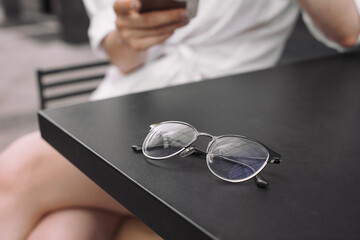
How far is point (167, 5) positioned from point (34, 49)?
3.62 m

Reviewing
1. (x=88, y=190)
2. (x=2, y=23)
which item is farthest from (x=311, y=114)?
(x=2, y=23)

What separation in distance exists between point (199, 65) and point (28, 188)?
474 mm

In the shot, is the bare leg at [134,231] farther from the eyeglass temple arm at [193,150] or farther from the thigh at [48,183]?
the eyeglass temple arm at [193,150]

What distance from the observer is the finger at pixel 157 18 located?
72 centimetres

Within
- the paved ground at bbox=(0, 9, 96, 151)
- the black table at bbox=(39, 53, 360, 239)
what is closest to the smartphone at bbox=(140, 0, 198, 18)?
the black table at bbox=(39, 53, 360, 239)

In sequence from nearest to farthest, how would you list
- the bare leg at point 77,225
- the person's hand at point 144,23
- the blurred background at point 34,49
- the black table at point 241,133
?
1. the black table at point 241,133
2. the bare leg at point 77,225
3. the person's hand at point 144,23
4. the blurred background at point 34,49

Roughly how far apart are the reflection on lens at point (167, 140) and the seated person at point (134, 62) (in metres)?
0.24

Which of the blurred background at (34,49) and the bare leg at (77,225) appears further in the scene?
the blurred background at (34,49)

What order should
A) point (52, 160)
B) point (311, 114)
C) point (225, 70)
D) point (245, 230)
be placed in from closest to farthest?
point (245, 230) < point (311, 114) < point (52, 160) < point (225, 70)

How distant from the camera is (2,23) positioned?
5828 mm

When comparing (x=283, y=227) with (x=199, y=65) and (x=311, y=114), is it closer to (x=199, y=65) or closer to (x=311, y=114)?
(x=311, y=114)

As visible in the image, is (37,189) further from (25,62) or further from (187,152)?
(25,62)

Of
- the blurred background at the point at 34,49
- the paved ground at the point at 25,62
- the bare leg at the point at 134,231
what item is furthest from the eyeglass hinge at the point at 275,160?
the paved ground at the point at 25,62

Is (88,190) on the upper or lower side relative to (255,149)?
lower
